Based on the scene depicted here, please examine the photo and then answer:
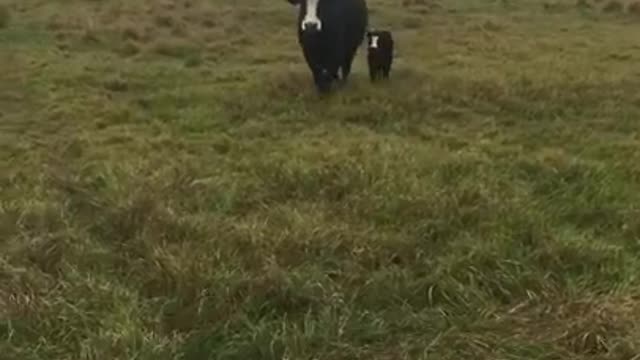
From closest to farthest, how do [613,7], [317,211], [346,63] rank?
[317,211] < [346,63] < [613,7]

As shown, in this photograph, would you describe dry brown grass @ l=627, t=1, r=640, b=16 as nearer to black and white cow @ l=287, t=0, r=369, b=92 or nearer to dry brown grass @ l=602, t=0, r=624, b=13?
dry brown grass @ l=602, t=0, r=624, b=13

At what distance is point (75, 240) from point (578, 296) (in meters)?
2.56

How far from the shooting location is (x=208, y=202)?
20.7 feet

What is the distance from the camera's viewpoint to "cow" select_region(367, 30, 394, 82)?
36.4ft

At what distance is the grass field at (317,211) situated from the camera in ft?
14.6

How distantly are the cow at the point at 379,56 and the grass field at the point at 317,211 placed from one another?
367 millimetres

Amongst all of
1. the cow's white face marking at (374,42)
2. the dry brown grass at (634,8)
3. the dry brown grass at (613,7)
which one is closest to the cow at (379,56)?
the cow's white face marking at (374,42)

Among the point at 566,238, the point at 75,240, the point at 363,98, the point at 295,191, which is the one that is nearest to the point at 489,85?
the point at 363,98

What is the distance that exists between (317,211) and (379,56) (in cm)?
526

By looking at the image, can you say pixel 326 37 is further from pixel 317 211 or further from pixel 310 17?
pixel 317 211

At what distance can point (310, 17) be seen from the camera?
1003cm

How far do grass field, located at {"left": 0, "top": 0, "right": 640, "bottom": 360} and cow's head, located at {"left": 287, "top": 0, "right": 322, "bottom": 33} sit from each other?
0.64 metres

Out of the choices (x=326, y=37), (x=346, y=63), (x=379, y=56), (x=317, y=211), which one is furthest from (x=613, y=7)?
(x=317, y=211)

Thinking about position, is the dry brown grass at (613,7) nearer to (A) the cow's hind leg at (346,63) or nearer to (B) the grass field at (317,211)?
(B) the grass field at (317,211)
